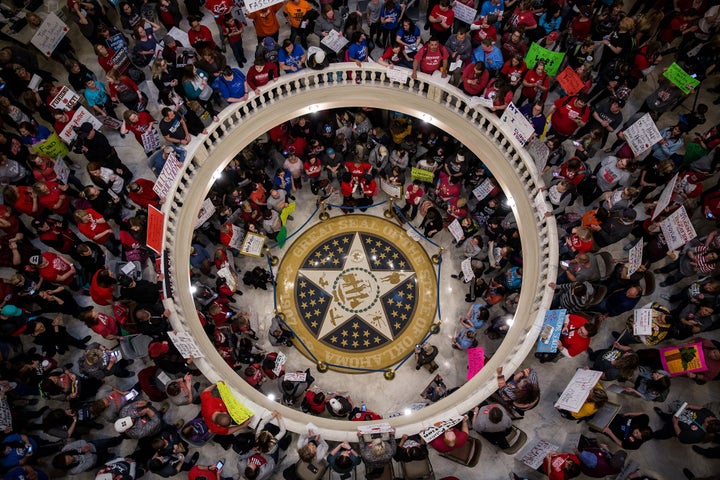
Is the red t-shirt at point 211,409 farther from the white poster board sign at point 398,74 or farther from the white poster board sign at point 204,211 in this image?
the white poster board sign at point 398,74

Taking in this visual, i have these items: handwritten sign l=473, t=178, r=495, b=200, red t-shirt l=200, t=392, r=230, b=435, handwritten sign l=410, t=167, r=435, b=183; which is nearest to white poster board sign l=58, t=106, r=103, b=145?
red t-shirt l=200, t=392, r=230, b=435

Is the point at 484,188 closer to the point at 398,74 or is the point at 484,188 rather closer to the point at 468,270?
the point at 468,270

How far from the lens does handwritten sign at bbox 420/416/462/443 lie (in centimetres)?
1072

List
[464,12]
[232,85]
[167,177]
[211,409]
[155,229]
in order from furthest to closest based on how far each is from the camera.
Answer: [464,12]
[232,85]
[167,177]
[155,229]
[211,409]

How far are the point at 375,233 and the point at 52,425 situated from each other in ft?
35.7

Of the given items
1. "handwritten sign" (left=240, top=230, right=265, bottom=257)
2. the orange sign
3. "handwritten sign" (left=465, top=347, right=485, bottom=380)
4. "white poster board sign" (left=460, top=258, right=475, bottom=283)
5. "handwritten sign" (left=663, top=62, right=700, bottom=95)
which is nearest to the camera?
the orange sign

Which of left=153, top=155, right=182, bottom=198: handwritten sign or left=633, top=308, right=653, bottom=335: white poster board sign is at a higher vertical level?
left=153, top=155, right=182, bottom=198: handwritten sign

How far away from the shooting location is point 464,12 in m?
14.6

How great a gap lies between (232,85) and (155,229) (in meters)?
5.00

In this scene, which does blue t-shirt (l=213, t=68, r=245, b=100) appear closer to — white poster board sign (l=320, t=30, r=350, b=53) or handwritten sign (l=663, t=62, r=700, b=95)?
white poster board sign (l=320, t=30, r=350, b=53)

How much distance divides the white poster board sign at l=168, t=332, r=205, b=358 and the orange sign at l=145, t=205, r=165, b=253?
227 cm

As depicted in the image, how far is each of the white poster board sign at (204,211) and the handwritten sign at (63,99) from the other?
176 inches

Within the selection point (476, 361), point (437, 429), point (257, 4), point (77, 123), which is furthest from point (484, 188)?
point (77, 123)

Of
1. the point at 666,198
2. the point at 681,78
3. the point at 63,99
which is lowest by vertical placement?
the point at 666,198
